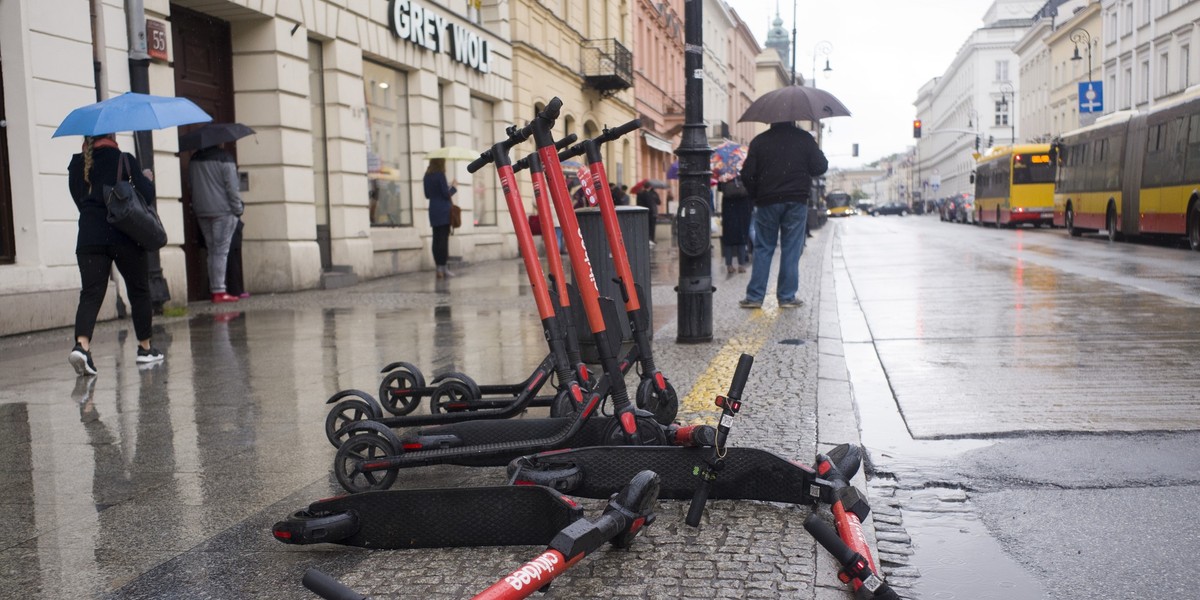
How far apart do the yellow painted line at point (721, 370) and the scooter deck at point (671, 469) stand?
0.36 meters

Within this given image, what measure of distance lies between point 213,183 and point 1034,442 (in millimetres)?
10252

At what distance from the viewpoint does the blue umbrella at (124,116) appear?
7.68 m

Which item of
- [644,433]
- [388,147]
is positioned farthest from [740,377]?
[388,147]

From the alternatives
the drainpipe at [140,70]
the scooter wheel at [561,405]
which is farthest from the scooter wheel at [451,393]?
the drainpipe at [140,70]

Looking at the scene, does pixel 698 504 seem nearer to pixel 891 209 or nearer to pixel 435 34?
pixel 435 34

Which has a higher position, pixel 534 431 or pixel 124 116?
pixel 124 116

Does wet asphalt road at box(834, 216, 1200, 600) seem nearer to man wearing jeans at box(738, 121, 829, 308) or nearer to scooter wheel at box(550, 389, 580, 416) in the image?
man wearing jeans at box(738, 121, 829, 308)

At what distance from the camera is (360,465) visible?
3768mm

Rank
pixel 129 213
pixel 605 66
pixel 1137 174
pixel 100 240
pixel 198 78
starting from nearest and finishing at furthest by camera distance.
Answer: pixel 129 213
pixel 100 240
pixel 198 78
pixel 1137 174
pixel 605 66

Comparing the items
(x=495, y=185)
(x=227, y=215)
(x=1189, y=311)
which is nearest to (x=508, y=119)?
(x=495, y=185)

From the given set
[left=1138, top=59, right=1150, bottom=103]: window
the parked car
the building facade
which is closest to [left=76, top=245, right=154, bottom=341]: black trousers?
the building facade

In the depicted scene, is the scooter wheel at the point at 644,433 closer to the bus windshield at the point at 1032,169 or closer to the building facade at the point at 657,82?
the building facade at the point at 657,82

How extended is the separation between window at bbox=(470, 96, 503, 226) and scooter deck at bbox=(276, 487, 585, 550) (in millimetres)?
19647

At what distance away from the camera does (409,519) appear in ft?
10.7
